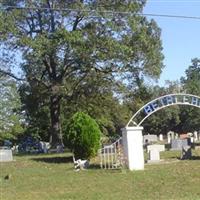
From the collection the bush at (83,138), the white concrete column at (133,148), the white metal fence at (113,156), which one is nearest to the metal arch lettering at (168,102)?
the white metal fence at (113,156)

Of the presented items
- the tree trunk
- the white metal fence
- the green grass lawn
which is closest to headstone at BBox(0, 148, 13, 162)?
the green grass lawn

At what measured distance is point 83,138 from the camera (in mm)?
23922

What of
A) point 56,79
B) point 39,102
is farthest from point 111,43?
point 39,102

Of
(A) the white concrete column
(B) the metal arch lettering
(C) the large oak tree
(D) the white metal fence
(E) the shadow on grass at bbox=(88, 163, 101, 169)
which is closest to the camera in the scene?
(A) the white concrete column

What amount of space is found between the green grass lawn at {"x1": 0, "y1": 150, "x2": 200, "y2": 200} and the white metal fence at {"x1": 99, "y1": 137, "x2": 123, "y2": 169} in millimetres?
599

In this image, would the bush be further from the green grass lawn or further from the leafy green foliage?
the leafy green foliage

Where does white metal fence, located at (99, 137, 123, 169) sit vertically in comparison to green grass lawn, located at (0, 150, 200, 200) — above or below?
above

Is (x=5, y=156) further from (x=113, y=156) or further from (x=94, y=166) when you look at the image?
(x=113, y=156)

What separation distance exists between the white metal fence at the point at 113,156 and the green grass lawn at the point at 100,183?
599mm

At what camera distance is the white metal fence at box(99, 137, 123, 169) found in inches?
878

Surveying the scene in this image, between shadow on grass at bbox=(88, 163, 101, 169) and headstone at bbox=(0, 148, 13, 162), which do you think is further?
headstone at bbox=(0, 148, 13, 162)

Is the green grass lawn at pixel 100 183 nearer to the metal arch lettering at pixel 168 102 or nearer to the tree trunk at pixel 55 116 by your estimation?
the metal arch lettering at pixel 168 102

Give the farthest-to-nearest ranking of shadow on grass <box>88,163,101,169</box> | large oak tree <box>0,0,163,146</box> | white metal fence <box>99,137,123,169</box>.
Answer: large oak tree <box>0,0,163,146</box> → shadow on grass <box>88,163,101,169</box> → white metal fence <box>99,137,123,169</box>

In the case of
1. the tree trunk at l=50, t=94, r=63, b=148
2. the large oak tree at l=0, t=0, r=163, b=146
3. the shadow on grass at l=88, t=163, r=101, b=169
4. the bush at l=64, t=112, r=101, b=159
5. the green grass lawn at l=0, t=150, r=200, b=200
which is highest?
the large oak tree at l=0, t=0, r=163, b=146
